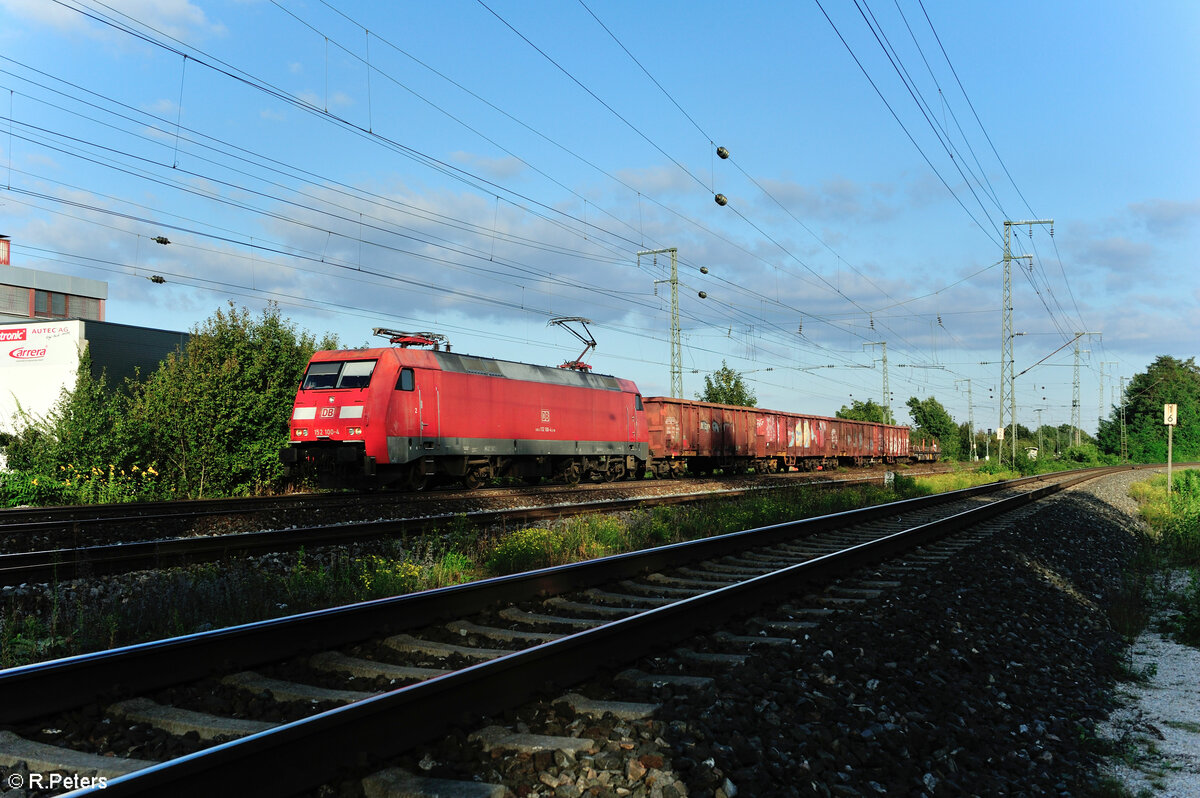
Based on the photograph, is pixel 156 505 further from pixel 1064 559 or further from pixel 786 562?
pixel 1064 559

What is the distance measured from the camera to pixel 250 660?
174 inches

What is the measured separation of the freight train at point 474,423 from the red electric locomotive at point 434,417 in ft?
0.09

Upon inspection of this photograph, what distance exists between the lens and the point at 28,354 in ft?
109

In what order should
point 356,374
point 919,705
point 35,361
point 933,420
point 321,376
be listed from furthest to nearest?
point 933,420
point 35,361
point 321,376
point 356,374
point 919,705

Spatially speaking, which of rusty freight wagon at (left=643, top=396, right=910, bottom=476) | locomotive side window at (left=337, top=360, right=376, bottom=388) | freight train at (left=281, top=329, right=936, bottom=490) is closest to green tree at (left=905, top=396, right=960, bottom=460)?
rusty freight wagon at (left=643, top=396, right=910, bottom=476)

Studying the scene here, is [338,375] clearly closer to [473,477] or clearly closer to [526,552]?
[473,477]

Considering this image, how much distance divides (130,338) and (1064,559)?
35578mm

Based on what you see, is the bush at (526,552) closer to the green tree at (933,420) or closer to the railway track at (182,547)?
the railway track at (182,547)

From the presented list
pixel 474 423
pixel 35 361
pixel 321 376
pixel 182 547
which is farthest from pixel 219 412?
pixel 35 361

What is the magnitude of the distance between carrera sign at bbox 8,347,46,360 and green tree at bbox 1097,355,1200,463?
88.8 metres

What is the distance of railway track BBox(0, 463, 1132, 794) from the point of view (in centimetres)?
301

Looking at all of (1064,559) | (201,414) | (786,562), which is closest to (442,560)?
(786,562)

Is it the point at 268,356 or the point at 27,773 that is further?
the point at 268,356

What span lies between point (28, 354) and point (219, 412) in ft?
66.4
